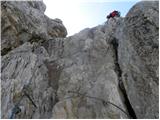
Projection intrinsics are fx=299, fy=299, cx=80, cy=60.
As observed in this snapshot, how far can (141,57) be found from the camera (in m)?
13.8

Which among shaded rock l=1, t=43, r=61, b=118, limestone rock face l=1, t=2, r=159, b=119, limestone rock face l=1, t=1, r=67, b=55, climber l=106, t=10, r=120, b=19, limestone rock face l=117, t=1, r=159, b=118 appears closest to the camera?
limestone rock face l=117, t=1, r=159, b=118

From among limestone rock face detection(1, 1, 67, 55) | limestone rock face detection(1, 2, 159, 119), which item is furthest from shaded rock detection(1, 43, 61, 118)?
limestone rock face detection(1, 1, 67, 55)

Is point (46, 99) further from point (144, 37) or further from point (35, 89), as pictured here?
point (144, 37)

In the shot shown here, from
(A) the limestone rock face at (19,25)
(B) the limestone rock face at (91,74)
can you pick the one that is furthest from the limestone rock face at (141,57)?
(A) the limestone rock face at (19,25)

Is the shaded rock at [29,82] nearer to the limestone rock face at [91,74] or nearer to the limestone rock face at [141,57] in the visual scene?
the limestone rock face at [91,74]

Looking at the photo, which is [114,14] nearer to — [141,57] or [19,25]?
[19,25]

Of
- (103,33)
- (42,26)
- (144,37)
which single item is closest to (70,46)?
(103,33)

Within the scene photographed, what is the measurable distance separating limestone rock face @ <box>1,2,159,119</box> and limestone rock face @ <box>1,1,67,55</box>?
3294 millimetres

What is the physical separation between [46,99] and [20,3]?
35.7 feet

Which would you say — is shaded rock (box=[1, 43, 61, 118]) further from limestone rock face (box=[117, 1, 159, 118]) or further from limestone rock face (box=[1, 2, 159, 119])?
limestone rock face (box=[117, 1, 159, 118])

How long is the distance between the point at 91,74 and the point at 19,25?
8.95 meters

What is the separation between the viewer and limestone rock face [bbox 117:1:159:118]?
12695 mm

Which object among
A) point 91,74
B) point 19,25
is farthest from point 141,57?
point 19,25

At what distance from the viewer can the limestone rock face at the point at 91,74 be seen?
12996 millimetres
